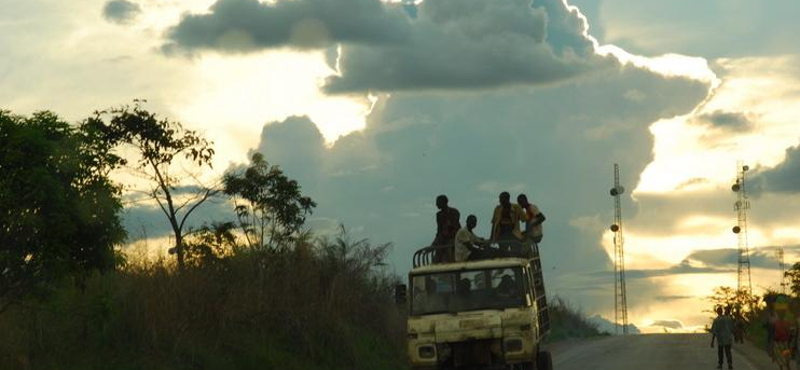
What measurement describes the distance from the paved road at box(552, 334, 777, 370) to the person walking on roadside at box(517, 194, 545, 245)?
323 inches

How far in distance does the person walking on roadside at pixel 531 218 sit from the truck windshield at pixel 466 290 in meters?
2.90

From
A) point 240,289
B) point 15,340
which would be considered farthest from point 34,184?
point 240,289

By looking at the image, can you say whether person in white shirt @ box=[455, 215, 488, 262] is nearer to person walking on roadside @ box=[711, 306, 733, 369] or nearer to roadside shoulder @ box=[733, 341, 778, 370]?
person walking on roadside @ box=[711, 306, 733, 369]

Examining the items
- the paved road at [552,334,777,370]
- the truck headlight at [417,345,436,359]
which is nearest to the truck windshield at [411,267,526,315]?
the truck headlight at [417,345,436,359]

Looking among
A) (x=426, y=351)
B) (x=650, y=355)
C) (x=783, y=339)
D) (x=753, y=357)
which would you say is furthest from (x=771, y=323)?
(x=753, y=357)

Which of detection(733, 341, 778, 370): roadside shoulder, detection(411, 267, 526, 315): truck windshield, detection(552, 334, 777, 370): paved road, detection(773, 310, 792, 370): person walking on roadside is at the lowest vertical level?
detection(733, 341, 778, 370): roadside shoulder

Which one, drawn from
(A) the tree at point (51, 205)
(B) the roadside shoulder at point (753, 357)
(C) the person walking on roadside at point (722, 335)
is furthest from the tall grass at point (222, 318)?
(B) the roadside shoulder at point (753, 357)

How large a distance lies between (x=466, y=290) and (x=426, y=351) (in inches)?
52.0

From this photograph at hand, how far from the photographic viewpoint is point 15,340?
66.1ft

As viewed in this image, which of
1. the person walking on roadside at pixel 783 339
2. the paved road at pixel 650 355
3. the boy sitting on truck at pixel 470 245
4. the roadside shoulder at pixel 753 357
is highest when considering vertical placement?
the boy sitting on truck at pixel 470 245

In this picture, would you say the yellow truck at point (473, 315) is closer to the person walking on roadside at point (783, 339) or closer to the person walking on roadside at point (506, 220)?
the person walking on roadside at point (506, 220)

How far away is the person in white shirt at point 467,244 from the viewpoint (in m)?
23.2

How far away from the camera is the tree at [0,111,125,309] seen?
61.2ft

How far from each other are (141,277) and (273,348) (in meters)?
3.50
